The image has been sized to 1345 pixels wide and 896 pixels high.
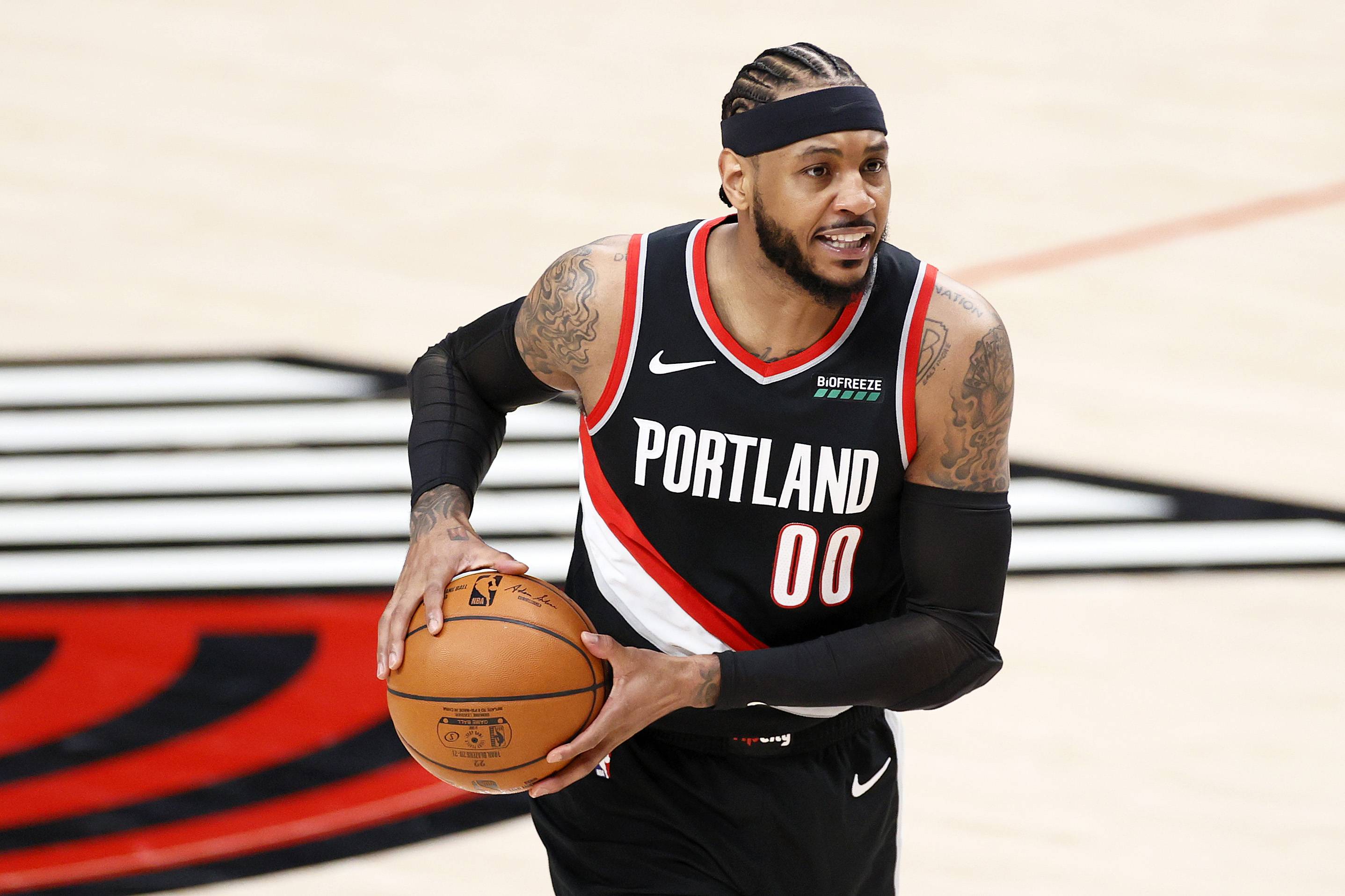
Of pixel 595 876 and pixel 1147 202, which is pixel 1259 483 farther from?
pixel 595 876

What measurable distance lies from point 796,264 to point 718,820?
109 centimetres

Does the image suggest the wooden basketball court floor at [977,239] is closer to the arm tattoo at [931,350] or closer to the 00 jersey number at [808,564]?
the 00 jersey number at [808,564]

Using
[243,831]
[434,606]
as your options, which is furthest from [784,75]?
[243,831]

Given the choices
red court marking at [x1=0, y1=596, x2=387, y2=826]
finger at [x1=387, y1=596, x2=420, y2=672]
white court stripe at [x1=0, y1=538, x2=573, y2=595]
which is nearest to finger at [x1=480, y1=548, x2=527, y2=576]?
finger at [x1=387, y1=596, x2=420, y2=672]

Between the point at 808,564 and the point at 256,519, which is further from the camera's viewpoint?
the point at 256,519

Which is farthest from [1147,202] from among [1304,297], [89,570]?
[89,570]

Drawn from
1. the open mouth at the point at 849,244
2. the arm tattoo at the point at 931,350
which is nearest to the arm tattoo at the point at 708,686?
the arm tattoo at the point at 931,350

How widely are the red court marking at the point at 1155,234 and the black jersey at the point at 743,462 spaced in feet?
17.3

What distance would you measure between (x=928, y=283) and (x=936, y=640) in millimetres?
624

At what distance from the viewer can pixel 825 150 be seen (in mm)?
2828

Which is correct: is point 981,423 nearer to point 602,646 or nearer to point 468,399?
point 602,646

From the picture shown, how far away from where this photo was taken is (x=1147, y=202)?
915cm

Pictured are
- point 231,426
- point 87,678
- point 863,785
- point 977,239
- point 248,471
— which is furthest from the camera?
point 977,239

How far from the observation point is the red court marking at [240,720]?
189 inches
